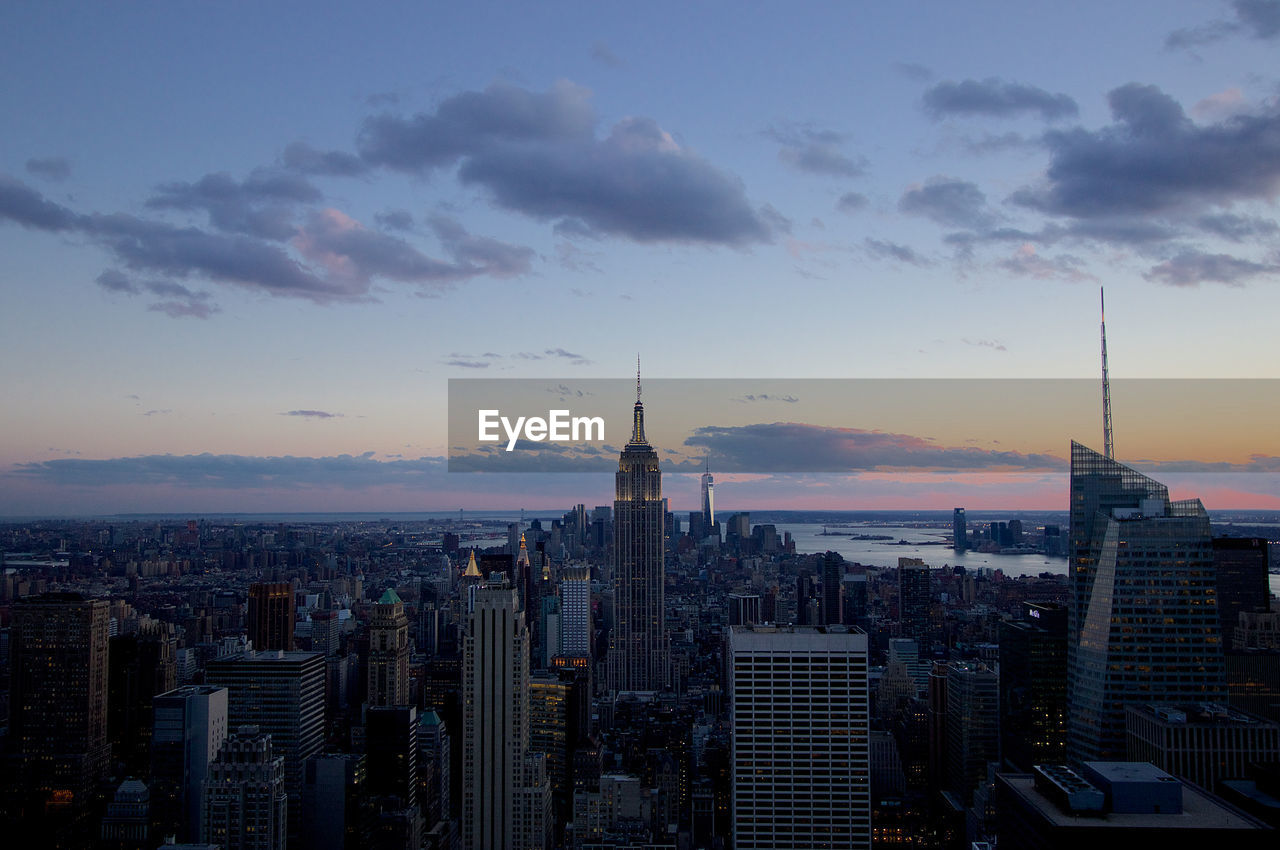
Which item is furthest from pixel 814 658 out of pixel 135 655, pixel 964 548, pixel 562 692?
pixel 964 548

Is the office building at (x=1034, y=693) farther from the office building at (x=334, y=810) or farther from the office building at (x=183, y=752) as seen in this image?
the office building at (x=183, y=752)

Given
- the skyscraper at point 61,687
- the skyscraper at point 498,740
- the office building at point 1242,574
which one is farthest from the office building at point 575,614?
the office building at point 1242,574

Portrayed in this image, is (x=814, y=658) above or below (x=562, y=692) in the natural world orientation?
above

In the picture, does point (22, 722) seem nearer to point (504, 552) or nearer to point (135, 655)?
point (135, 655)

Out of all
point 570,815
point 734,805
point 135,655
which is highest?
point 135,655

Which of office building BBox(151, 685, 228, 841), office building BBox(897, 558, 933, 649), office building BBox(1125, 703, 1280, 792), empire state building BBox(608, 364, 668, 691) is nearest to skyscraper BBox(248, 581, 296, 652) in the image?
office building BBox(151, 685, 228, 841)

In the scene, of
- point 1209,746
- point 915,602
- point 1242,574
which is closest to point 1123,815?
A: point 1209,746

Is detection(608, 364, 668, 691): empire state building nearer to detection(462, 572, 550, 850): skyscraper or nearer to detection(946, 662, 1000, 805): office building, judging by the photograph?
detection(946, 662, 1000, 805): office building
